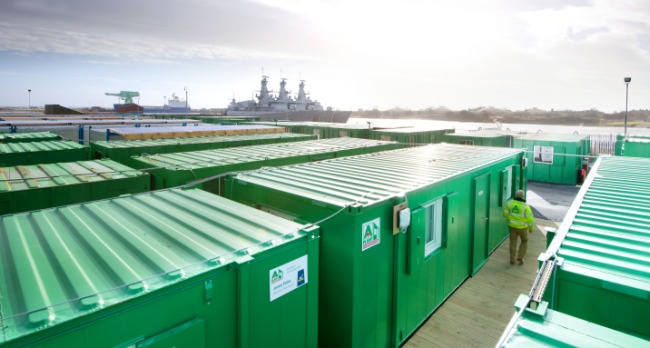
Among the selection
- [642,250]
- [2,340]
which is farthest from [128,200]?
[642,250]

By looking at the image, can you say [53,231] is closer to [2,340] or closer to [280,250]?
[2,340]

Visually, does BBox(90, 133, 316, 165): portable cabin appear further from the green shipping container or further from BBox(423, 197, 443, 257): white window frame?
BBox(423, 197, 443, 257): white window frame

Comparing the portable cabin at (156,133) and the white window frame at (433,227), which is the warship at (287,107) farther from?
the white window frame at (433,227)

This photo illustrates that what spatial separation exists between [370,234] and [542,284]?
2480 mm

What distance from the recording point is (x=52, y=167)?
962 cm

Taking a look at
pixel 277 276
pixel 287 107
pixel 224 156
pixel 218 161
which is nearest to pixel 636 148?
pixel 224 156

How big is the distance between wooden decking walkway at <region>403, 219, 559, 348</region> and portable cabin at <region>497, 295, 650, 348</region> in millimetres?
3864

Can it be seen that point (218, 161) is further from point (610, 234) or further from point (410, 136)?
point (410, 136)

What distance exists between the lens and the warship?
79375 millimetres

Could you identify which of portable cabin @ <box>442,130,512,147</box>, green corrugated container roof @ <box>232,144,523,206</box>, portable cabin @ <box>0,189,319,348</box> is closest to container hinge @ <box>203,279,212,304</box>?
portable cabin @ <box>0,189,319,348</box>

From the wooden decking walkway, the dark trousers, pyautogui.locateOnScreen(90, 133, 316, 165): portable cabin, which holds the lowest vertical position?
the wooden decking walkway

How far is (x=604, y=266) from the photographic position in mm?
4770

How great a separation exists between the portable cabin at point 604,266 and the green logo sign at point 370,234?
2.30 metres

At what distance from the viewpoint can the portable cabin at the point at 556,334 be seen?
10.7 feet
